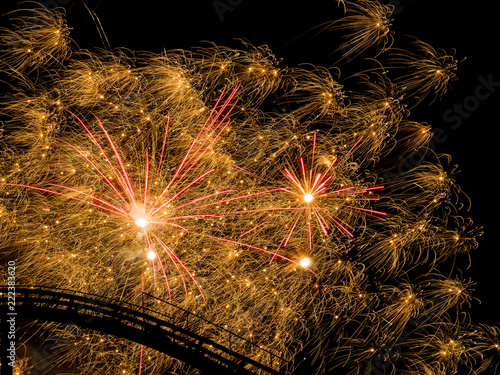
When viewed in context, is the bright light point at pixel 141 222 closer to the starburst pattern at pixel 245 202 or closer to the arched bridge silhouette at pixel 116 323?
the starburst pattern at pixel 245 202

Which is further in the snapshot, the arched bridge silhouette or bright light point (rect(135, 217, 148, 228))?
bright light point (rect(135, 217, 148, 228))

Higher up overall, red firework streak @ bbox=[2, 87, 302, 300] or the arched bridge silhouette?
red firework streak @ bbox=[2, 87, 302, 300]

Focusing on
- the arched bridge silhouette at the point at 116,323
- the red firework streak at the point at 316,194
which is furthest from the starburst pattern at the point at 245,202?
the arched bridge silhouette at the point at 116,323

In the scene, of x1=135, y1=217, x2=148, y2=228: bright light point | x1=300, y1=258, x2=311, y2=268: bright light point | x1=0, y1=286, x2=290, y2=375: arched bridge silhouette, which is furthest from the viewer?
x1=300, y1=258, x2=311, y2=268: bright light point

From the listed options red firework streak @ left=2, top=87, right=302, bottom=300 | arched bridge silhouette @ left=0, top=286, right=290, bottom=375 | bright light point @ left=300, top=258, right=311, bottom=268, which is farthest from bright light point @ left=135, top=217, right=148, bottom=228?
bright light point @ left=300, top=258, right=311, bottom=268

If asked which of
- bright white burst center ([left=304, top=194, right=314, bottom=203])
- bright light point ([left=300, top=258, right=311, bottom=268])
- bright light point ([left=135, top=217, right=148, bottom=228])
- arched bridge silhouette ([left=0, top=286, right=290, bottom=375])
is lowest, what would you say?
arched bridge silhouette ([left=0, top=286, right=290, bottom=375])

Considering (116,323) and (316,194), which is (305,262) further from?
(116,323)

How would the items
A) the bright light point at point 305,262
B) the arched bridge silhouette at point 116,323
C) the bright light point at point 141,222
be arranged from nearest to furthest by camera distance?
the arched bridge silhouette at point 116,323
the bright light point at point 141,222
the bright light point at point 305,262

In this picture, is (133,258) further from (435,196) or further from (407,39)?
(407,39)

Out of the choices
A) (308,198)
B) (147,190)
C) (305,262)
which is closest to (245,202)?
(308,198)

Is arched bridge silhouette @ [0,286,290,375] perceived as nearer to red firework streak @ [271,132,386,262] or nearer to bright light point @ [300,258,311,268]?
bright light point @ [300,258,311,268]

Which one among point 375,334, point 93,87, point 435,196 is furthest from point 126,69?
point 375,334
